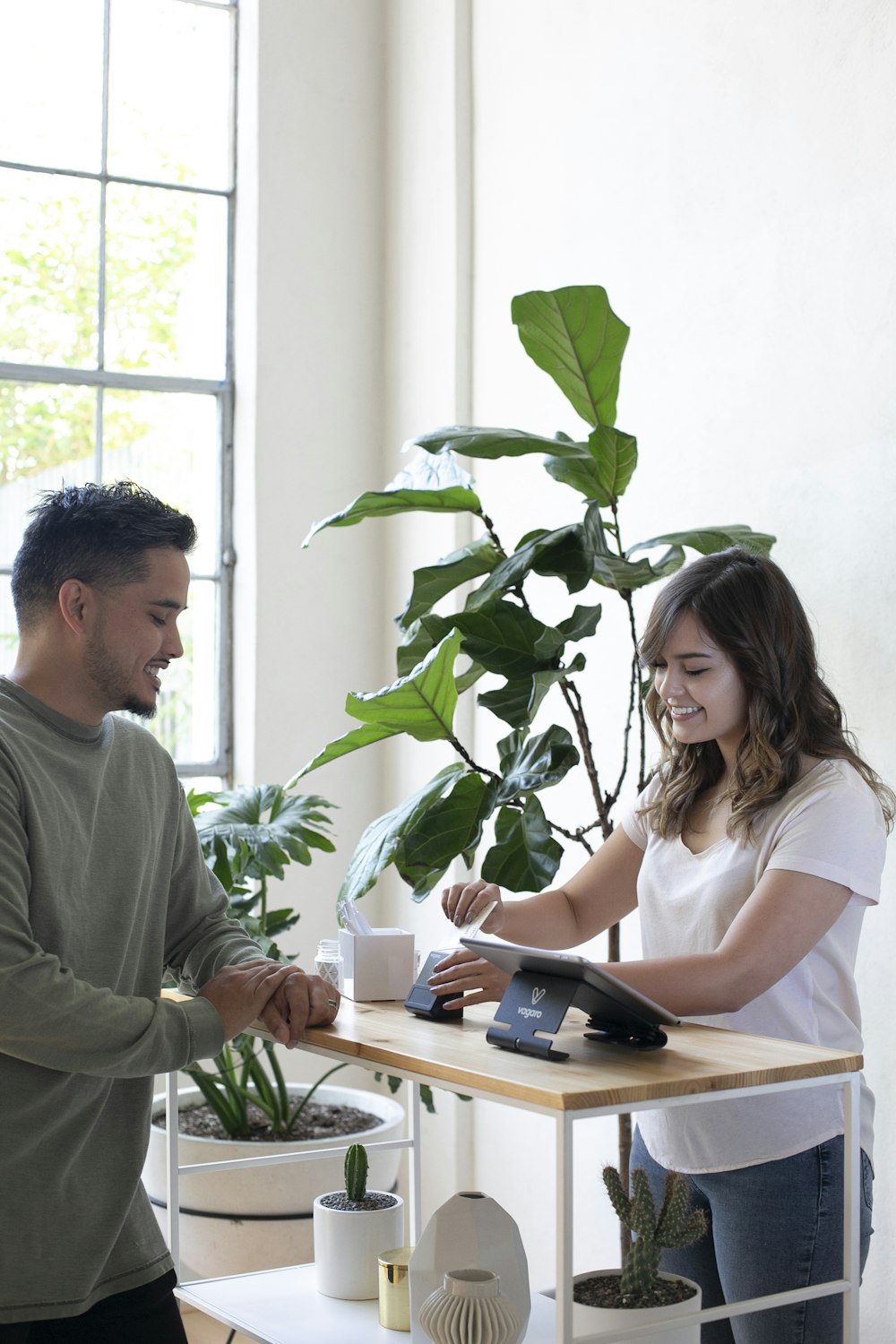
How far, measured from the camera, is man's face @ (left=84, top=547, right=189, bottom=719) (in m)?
1.71

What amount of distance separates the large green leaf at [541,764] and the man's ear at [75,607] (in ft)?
2.92

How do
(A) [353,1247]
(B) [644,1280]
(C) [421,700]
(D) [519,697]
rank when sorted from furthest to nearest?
(D) [519,697], (C) [421,700], (A) [353,1247], (B) [644,1280]

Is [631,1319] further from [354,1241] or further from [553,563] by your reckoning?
[553,563]

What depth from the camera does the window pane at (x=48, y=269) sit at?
4.00 metres

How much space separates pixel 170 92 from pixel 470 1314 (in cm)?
362

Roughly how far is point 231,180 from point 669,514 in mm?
2009

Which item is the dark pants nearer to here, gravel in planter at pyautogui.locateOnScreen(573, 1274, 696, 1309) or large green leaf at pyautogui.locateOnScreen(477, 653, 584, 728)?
gravel in planter at pyautogui.locateOnScreen(573, 1274, 696, 1309)

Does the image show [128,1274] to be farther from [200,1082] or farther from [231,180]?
[231,180]

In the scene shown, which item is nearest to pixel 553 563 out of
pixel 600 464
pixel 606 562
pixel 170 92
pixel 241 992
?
pixel 606 562

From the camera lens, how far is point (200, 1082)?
10.6 feet

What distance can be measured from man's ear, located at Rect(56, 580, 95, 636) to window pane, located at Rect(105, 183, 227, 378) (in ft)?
8.48

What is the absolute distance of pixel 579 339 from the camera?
7.97 feet

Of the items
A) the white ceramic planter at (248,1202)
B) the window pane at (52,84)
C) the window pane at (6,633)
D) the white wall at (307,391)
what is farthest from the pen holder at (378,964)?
the window pane at (52,84)

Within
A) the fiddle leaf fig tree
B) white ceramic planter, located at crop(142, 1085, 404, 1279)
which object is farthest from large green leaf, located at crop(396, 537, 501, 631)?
white ceramic planter, located at crop(142, 1085, 404, 1279)
